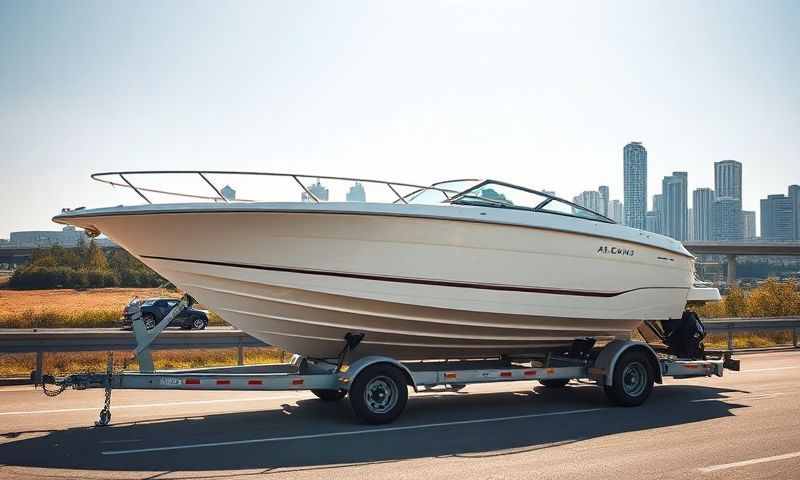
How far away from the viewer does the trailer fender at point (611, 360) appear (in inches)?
338

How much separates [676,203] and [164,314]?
123 m

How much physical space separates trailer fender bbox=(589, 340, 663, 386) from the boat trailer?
1 cm

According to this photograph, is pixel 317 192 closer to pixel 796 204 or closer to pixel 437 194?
pixel 437 194

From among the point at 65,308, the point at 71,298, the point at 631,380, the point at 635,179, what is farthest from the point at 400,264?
the point at 635,179

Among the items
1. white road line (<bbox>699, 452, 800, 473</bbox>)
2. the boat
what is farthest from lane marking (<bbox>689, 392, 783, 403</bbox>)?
white road line (<bbox>699, 452, 800, 473</bbox>)

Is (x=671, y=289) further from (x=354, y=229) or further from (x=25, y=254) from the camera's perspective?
(x=25, y=254)

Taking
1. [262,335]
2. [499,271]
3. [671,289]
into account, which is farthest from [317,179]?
[671,289]

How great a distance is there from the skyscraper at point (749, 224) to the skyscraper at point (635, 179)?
87.3ft

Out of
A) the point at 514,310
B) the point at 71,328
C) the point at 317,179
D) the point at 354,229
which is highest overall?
the point at 317,179

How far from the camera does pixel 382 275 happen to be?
293 inches

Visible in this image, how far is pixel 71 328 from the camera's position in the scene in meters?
23.5

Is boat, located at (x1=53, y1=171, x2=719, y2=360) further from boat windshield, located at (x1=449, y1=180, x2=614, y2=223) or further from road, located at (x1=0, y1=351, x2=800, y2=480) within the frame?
road, located at (x1=0, y1=351, x2=800, y2=480)

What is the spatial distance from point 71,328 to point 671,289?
2071cm

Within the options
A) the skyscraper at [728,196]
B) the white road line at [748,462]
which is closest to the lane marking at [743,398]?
the white road line at [748,462]
